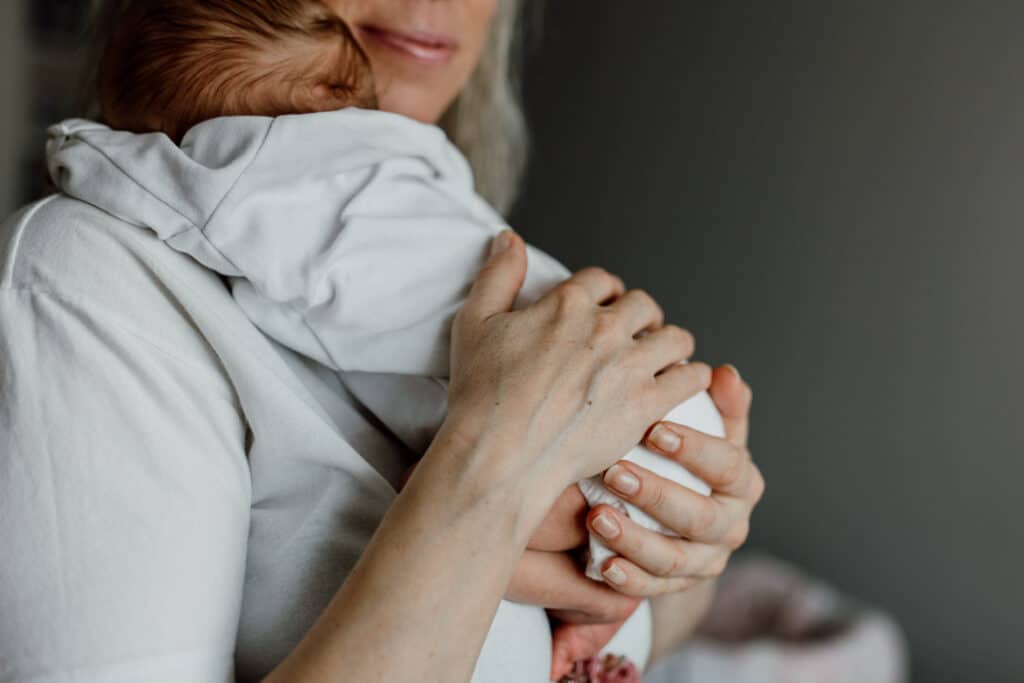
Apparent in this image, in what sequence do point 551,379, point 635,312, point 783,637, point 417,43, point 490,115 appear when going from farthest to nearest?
point 783,637
point 490,115
point 417,43
point 635,312
point 551,379

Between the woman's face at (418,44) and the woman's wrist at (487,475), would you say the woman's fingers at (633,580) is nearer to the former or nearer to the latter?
the woman's wrist at (487,475)

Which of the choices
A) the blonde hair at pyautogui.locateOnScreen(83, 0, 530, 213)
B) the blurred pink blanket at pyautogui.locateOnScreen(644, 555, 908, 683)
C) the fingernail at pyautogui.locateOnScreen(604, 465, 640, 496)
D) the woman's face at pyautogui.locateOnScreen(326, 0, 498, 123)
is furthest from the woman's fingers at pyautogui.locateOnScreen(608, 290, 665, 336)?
the blurred pink blanket at pyautogui.locateOnScreen(644, 555, 908, 683)

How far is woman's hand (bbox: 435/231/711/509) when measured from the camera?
27.5 inches

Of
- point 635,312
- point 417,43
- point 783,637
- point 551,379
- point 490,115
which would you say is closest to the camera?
point 551,379

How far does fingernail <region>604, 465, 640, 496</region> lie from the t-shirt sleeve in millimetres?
278

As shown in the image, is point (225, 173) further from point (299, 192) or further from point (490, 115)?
point (490, 115)

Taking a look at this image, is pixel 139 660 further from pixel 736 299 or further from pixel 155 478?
pixel 736 299

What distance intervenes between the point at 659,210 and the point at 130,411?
274 centimetres

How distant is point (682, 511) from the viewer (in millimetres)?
810

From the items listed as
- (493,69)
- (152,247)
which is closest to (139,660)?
(152,247)

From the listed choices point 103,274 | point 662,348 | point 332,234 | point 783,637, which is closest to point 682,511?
point 662,348

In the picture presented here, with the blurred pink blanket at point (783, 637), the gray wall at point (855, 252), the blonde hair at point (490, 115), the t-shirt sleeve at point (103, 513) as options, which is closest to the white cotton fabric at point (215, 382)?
the t-shirt sleeve at point (103, 513)

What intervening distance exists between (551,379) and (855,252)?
2306mm

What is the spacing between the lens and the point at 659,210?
128 inches
